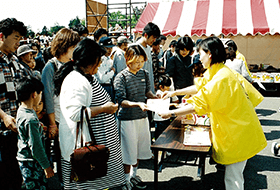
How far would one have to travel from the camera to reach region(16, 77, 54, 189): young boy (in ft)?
7.07

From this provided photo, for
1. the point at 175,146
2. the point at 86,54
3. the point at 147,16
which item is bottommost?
the point at 175,146

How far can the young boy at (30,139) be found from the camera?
2154mm

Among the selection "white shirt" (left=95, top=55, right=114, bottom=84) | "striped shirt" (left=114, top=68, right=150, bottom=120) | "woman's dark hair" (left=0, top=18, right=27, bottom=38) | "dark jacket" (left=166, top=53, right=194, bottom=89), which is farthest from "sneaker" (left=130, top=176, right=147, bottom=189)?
"woman's dark hair" (left=0, top=18, right=27, bottom=38)

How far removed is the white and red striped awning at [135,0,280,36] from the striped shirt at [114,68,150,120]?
6.44 metres

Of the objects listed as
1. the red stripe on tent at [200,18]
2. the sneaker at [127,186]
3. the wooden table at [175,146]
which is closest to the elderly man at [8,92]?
the sneaker at [127,186]

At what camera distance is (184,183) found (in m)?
3.30

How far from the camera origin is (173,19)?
960cm

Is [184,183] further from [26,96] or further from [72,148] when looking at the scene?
[26,96]

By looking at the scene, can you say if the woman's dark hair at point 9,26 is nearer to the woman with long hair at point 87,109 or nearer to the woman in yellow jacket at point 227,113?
the woman with long hair at point 87,109

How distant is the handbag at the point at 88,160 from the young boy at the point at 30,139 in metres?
0.46

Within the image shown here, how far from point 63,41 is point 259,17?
8.33 m

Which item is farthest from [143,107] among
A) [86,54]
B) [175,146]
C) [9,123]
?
[9,123]

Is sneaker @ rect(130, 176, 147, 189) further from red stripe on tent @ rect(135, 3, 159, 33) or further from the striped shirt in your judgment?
red stripe on tent @ rect(135, 3, 159, 33)

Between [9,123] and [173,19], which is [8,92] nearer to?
[9,123]
